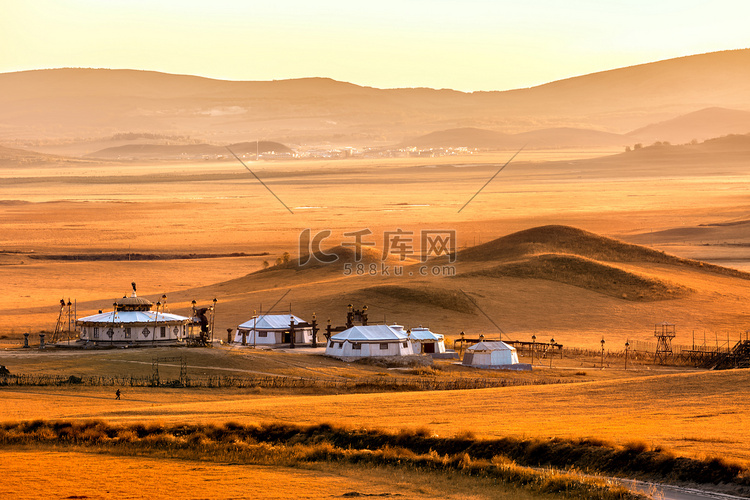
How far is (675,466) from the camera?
27.6m

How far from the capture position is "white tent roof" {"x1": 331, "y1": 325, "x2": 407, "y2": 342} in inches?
2830

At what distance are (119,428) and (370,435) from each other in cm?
881

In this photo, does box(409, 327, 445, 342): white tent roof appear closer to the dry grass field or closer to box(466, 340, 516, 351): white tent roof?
box(466, 340, 516, 351): white tent roof

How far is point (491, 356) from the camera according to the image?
70.9 m

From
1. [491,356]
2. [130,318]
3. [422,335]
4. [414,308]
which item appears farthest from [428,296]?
[130,318]

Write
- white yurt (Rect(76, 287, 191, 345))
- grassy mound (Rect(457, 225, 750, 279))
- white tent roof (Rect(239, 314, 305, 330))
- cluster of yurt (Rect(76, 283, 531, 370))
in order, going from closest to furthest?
1. white yurt (Rect(76, 287, 191, 345))
2. cluster of yurt (Rect(76, 283, 531, 370))
3. white tent roof (Rect(239, 314, 305, 330))
4. grassy mound (Rect(457, 225, 750, 279))

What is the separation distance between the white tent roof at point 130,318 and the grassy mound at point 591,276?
152 ft

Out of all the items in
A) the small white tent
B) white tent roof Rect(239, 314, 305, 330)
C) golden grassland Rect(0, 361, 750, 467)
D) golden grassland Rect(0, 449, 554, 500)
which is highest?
white tent roof Rect(239, 314, 305, 330)

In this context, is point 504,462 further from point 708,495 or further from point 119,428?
point 119,428

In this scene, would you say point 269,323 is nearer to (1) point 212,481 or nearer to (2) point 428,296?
(2) point 428,296

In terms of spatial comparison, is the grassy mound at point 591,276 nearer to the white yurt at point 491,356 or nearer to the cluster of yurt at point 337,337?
the cluster of yurt at point 337,337

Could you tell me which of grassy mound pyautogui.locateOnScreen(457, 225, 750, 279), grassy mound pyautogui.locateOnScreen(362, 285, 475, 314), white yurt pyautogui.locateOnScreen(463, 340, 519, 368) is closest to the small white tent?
white yurt pyautogui.locateOnScreen(463, 340, 519, 368)

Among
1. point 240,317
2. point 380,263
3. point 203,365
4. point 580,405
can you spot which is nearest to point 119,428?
point 580,405

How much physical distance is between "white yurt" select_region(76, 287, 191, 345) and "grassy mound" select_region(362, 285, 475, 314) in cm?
2830
